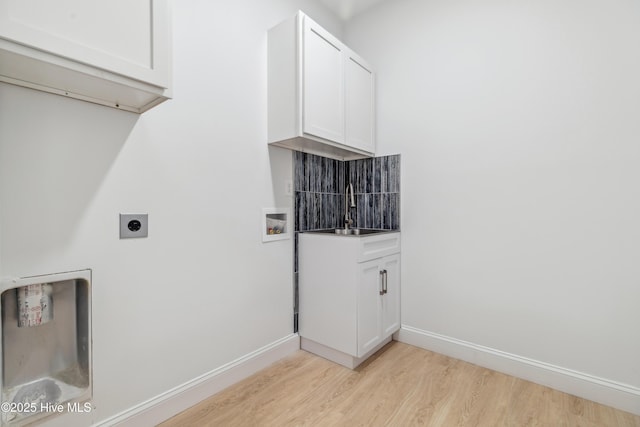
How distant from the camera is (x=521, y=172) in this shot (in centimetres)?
191

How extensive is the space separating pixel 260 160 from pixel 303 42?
2.64 feet

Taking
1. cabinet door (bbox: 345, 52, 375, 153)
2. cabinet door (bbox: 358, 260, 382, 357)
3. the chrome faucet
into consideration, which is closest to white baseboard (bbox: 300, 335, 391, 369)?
cabinet door (bbox: 358, 260, 382, 357)

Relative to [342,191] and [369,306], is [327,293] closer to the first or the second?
[369,306]

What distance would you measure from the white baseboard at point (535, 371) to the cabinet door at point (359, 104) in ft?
5.19

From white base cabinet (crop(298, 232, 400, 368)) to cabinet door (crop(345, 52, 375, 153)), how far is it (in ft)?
2.57

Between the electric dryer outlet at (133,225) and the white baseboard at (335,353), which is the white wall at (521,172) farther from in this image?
the electric dryer outlet at (133,225)

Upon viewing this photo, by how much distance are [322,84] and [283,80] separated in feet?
0.88

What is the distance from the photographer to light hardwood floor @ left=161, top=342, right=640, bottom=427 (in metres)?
1.52

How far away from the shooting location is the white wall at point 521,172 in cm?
163

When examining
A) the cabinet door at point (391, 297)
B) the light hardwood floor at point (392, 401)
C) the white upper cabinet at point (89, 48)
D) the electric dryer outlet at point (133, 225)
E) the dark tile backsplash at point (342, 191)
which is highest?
the white upper cabinet at point (89, 48)

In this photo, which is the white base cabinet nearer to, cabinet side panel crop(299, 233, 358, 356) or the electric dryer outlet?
cabinet side panel crop(299, 233, 358, 356)

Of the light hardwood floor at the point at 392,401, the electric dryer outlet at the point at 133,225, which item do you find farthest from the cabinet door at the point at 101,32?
the light hardwood floor at the point at 392,401

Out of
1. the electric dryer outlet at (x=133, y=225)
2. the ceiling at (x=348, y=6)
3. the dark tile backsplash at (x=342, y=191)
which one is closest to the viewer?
the electric dryer outlet at (x=133, y=225)

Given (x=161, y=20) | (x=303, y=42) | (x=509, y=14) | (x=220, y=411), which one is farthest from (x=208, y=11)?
(x=220, y=411)
